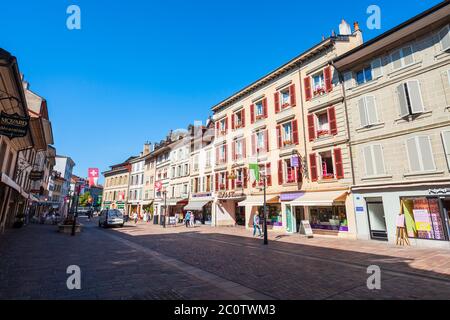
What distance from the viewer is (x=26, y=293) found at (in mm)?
5062

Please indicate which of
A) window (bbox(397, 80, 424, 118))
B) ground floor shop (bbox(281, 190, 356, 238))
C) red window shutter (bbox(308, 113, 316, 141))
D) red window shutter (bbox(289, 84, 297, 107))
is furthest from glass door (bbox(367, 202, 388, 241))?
red window shutter (bbox(289, 84, 297, 107))

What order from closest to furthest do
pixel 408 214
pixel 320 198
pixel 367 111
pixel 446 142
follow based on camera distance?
pixel 446 142 → pixel 408 214 → pixel 367 111 → pixel 320 198

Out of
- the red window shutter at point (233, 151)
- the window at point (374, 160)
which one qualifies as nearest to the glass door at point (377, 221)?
the window at point (374, 160)

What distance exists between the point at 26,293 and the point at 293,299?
5542mm

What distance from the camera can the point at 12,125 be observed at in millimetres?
8242

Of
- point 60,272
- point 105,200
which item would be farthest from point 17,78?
point 105,200

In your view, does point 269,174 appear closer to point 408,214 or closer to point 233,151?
point 233,151

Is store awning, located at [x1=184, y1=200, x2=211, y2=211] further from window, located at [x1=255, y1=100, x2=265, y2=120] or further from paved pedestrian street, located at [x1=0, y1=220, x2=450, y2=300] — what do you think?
paved pedestrian street, located at [x1=0, y1=220, x2=450, y2=300]

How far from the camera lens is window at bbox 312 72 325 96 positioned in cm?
1888

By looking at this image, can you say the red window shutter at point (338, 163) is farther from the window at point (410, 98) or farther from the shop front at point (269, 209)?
the shop front at point (269, 209)

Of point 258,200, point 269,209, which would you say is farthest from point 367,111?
point 258,200

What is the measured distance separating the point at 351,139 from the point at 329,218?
5.71 meters

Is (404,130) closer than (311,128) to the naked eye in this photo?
Yes

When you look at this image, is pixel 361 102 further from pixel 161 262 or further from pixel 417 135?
pixel 161 262
